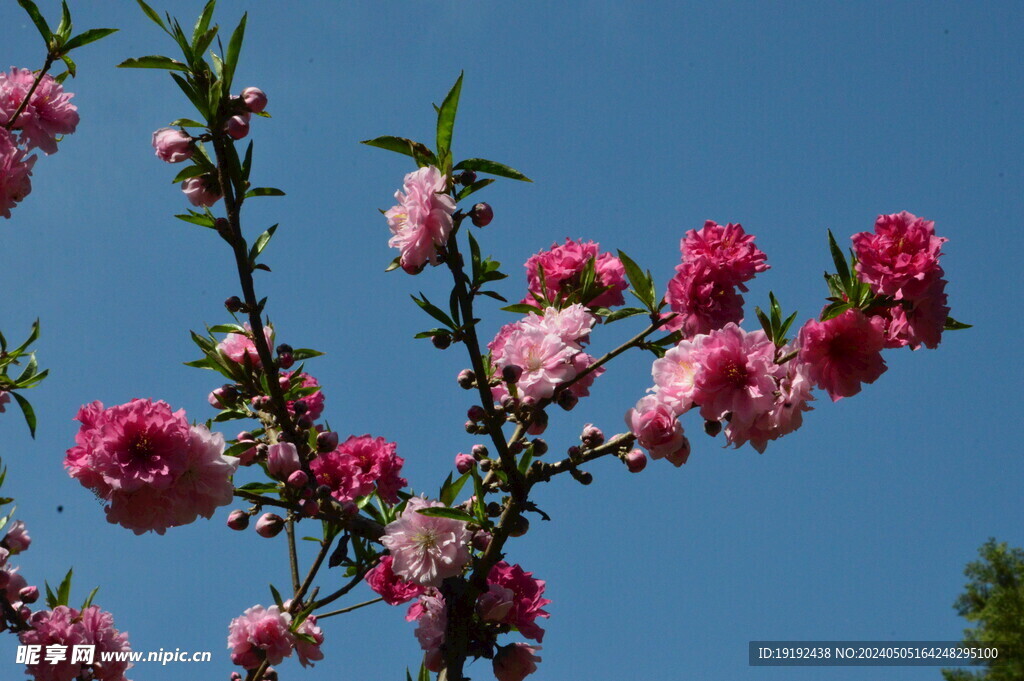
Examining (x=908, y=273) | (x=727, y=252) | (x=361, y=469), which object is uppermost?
(x=727, y=252)

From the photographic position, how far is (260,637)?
9.31 ft

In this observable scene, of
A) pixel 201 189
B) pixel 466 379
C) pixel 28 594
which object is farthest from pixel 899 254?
pixel 28 594

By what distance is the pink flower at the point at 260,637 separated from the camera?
2.83m

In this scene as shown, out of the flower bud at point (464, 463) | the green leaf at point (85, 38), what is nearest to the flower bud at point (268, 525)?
the flower bud at point (464, 463)

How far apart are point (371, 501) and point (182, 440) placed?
115 centimetres

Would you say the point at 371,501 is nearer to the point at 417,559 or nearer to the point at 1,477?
the point at 417,559

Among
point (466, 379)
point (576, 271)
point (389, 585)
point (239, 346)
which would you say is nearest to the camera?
point (466, 379)

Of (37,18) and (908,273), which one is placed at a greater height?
(37,18)

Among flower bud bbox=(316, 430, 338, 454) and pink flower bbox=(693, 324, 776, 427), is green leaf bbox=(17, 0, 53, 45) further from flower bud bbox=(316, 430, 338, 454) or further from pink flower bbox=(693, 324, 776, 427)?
pink flower bbox=(693, 324, 776, 427)

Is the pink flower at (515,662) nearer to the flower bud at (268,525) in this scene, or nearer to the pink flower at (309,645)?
the pink flower at (309,645)

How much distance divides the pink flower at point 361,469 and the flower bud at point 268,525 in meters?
0.41

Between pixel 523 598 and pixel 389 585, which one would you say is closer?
pixel 523 598

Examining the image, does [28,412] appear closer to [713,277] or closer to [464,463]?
[464,463]

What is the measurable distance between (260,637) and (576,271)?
168 cm
